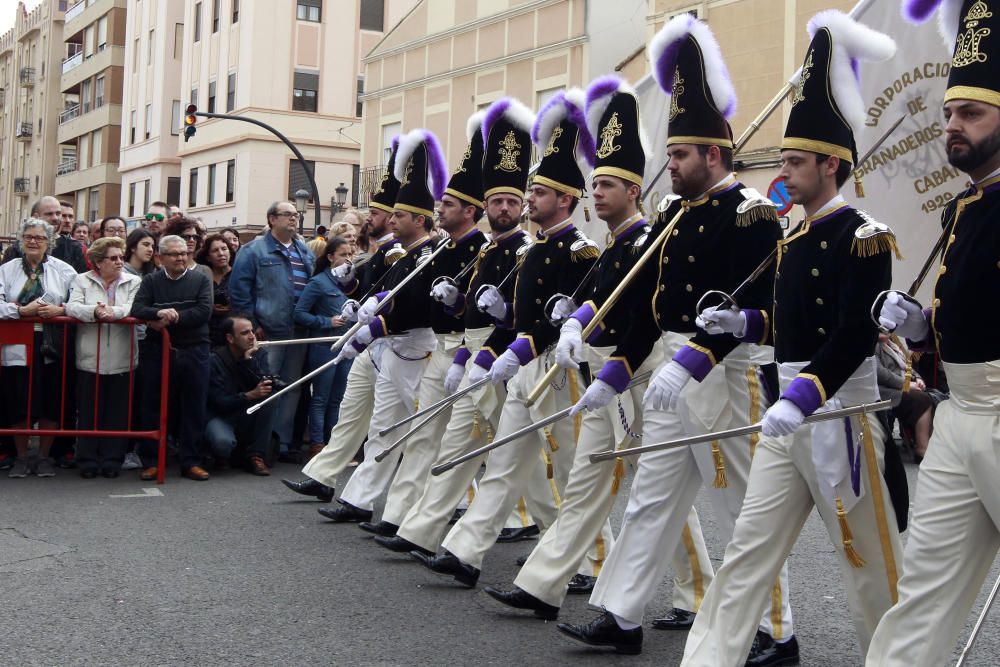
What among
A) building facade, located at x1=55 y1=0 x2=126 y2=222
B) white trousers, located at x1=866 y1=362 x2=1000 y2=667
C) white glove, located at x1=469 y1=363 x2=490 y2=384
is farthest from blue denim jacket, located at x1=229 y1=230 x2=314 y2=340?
building facade, located at x1=55 y1=0 x2=126 y2=222

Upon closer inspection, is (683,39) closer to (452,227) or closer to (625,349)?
(625,349)

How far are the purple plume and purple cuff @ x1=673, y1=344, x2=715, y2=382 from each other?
1359mm

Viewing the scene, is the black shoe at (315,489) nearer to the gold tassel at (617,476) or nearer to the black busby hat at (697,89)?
the gold tassel at (617,476)

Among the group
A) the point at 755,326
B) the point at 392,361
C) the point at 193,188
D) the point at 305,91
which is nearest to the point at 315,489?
the point at 392,361

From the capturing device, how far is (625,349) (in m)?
5.29

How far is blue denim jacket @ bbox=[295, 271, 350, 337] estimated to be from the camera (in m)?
10.9

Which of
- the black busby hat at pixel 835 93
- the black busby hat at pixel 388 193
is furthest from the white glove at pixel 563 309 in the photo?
the black busby hat at pixel 388 193

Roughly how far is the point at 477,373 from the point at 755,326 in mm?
2173

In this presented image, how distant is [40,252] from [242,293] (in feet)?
5.28

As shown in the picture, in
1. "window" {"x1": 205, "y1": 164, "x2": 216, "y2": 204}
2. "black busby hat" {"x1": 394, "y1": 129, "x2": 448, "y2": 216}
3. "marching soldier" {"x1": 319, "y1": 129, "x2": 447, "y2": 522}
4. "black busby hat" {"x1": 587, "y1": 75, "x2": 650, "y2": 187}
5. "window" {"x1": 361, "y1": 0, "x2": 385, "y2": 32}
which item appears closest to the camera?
"black busby hat" {"x1": 587, "y1": 75, "x2": 650, "y2": 187}

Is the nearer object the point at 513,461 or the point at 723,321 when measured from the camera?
the point at 723,321

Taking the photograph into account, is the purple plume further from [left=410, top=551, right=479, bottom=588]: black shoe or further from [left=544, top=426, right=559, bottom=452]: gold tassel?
[left=410, top=551, right=479, bottom=588]: black shoe

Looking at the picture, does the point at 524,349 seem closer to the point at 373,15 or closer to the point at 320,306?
the point at 320,306

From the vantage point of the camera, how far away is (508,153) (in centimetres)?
705
